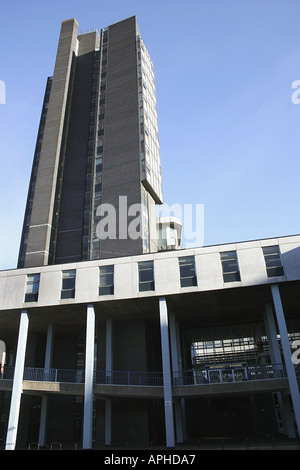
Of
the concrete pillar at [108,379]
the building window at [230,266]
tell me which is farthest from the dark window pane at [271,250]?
the concrete pillar at [108,379]

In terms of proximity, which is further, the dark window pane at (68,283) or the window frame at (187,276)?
the dark window pane at (68,283)

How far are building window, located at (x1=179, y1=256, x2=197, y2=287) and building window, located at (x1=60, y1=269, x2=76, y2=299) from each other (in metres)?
8.35

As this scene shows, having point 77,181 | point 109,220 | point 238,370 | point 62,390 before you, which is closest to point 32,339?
point 62,390

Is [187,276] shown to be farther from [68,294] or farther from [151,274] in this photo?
[68,294]

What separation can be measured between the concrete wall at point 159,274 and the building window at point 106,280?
0.31 meters

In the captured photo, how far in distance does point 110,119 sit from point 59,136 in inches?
384

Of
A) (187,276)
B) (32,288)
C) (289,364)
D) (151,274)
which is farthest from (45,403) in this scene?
(289,364)

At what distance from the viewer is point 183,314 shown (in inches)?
1229

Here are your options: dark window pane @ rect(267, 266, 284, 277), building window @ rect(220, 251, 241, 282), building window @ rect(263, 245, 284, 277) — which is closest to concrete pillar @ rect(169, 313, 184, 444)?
building window @ rect(220, 251, 241, 282)

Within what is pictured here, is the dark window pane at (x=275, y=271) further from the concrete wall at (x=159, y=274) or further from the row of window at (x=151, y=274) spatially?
the concrete wall at (x=159, y=274)

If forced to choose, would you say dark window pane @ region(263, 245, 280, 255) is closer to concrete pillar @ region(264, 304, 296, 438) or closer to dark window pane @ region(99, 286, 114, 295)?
concrete pillar @ region(264, 304, 296, 438)

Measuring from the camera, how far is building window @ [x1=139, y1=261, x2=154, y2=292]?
1033 inches

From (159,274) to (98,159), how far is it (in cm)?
2732

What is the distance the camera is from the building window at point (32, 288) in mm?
27728
